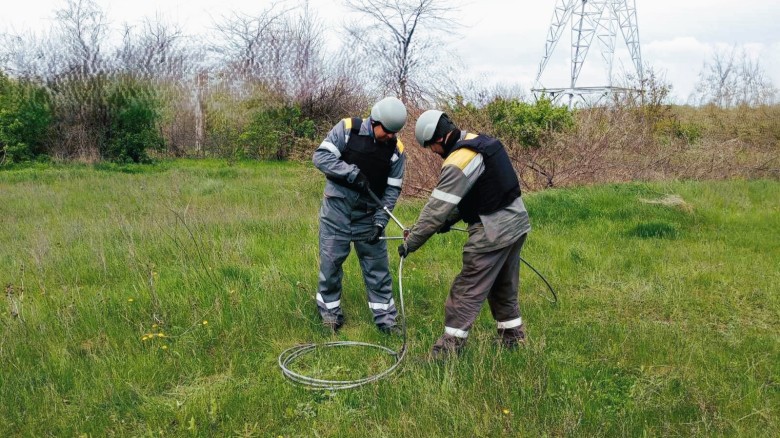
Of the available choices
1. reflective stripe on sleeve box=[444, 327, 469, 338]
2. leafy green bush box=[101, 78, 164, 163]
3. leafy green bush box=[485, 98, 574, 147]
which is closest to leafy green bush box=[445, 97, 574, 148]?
leafy green bush box=[485, 98, 574, 147]

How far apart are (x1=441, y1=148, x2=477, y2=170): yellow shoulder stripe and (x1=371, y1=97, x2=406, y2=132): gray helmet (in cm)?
69

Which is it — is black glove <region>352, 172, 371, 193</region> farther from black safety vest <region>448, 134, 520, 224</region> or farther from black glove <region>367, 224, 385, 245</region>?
black safety vest <region>448, 134, 520, 224</region>

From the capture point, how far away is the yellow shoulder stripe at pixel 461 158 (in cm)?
351

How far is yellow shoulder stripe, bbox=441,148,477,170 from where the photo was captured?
11.5 ft

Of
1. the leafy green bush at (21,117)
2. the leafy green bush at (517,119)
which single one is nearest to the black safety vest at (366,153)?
the leafy green bush at (517,119)

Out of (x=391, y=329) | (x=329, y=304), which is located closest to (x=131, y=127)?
(x=329, y=304)

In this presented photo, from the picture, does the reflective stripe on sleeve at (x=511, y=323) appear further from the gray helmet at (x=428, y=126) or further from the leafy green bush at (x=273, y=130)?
the leafy green bush at (x=273, y=130)

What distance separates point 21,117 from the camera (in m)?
14.8

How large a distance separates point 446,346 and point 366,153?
1551 mm

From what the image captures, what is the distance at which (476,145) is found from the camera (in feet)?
11.7

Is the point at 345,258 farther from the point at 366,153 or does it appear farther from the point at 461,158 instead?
the point at 461,158

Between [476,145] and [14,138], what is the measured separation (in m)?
15.4

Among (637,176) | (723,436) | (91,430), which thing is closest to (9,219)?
(91,430)

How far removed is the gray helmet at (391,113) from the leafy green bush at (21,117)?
13.5m
